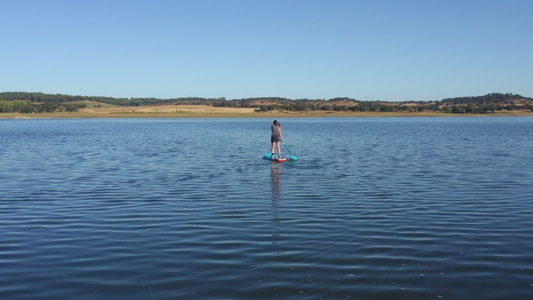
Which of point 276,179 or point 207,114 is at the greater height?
point 276,179

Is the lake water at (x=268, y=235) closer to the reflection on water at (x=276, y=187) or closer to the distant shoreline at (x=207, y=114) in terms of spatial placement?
the reflection on water at (x=276, y=187)

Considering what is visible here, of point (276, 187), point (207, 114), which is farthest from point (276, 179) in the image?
point (207, 114)

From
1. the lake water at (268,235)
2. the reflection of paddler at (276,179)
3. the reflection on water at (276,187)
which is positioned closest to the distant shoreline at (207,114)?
the reflection of paddler at (276,179)

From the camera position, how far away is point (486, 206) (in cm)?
1326

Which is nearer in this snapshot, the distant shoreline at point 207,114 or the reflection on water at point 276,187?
the reflection on water at point 276,187

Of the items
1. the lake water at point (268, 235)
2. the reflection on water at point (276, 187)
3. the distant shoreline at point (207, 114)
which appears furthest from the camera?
the distant shoreline at point (207, 114)

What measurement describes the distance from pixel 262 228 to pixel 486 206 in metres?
6.38

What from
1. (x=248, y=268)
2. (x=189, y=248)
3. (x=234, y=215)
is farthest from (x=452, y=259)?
(x=234, y=215)

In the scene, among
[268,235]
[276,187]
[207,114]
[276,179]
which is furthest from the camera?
[207,114]

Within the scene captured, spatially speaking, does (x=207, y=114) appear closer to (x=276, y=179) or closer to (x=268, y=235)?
(x=276, y=179)

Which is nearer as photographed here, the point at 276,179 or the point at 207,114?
the point at 276,179

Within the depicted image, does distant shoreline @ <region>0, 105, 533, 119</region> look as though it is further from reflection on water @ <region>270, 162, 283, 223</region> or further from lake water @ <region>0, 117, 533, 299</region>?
lake water @ <region>0, 117, 533, 299</region>

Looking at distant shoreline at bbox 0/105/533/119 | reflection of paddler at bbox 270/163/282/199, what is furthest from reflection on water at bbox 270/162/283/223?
distant shoreline at bbox 0/105/533/119

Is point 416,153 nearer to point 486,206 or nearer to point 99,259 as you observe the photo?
point 486,206
